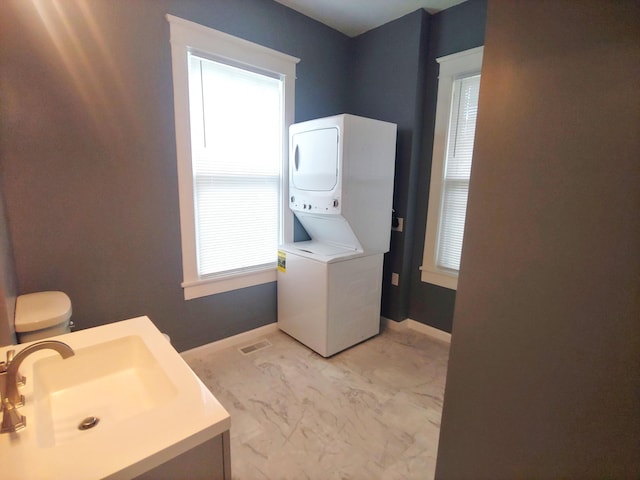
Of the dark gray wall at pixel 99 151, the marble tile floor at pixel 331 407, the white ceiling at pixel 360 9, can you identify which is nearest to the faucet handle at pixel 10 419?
the marble tile floor at pixel 331 407

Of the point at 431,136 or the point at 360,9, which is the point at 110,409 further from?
the point at 360,9

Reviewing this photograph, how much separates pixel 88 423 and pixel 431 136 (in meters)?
2.79

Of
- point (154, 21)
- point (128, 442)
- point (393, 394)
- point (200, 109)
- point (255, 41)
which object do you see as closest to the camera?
point (128, 442)

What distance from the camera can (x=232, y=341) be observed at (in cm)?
256

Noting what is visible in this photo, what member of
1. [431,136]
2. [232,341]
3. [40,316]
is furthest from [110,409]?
[431,136]

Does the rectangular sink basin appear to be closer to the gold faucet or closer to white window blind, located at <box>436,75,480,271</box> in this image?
the gold faucet

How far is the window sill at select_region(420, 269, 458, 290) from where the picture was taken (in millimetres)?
2648

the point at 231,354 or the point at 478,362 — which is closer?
the point at 478,362

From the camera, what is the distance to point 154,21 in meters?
1.89

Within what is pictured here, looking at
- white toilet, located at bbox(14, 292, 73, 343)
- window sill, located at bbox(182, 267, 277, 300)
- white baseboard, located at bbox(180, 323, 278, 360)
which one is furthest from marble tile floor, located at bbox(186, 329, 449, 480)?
white toilet, located at bbox(14, 292, 73, 343)

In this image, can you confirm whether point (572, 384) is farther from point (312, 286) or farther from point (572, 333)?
point (312, 286)

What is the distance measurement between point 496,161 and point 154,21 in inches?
84.3

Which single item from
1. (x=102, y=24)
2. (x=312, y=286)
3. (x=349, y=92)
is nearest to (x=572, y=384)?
(x=312, y=286)

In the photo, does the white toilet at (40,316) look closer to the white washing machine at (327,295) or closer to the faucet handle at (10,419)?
the faucet handle at (10,419)
